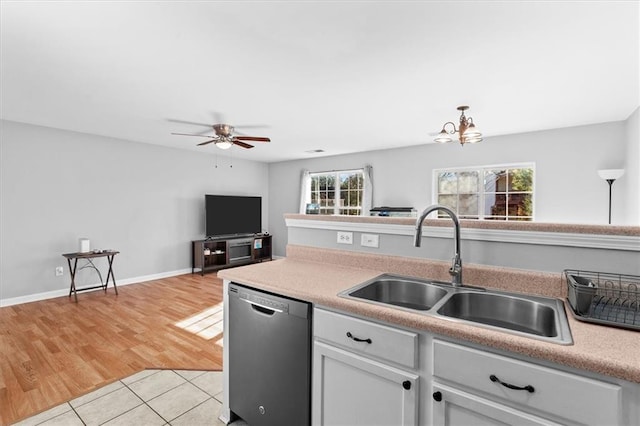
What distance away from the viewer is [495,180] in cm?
493

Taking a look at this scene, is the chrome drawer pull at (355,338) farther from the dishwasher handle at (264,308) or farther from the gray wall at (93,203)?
the gray wall at (93,203)

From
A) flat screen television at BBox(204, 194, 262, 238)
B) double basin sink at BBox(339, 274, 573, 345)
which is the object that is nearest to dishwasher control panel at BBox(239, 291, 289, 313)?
double basin sink at BBox(339, 274, 573, 345)

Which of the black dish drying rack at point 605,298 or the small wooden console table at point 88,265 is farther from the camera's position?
the small wooden console table at point 88,265

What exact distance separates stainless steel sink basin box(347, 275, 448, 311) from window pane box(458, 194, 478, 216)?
400 cm

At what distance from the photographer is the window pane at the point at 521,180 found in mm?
4602

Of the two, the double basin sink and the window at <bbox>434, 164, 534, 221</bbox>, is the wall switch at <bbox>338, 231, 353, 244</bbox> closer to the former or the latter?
the double basin sink

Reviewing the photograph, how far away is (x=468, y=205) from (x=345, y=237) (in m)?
3.89

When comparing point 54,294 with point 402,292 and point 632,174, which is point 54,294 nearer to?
point 402,292

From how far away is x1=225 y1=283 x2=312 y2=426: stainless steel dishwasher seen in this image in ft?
4.76

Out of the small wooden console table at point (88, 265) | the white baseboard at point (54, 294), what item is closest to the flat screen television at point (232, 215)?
the white baseboard at point (54, 294)

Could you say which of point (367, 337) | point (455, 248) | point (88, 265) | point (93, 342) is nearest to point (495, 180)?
point (455, 248)

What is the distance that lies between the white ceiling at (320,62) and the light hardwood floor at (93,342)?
8.00 feet

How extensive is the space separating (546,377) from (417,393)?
43cm

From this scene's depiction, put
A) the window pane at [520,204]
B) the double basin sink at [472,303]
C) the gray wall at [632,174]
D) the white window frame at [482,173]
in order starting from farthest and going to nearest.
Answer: the window pane at [520,204] → the white window frame at [482,173] → the gray wall at [632,174] → the double basin sink at [472,303]
